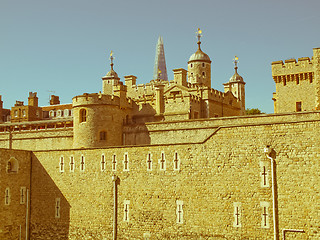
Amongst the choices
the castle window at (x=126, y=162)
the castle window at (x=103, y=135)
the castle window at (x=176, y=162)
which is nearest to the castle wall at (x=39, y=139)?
the castle window at (x=103, y=135)

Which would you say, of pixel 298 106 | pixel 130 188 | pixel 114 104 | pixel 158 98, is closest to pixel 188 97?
pixel 158 98

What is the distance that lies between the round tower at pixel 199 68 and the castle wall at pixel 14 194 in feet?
104

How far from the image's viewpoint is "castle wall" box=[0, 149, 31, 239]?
33438mm

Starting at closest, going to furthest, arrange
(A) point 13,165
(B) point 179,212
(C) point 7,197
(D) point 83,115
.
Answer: (B) point 179,212 → (C) point 7,197 → (A) point 13,165 → (D) point 83,115

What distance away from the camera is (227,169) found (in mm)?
27500

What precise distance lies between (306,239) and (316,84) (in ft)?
59.1

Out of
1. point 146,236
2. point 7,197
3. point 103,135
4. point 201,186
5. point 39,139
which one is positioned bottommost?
point 146,236

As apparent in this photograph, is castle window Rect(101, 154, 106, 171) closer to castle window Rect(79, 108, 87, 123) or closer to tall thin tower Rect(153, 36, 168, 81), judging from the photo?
castle window Rect(79, 108, 87, 123)

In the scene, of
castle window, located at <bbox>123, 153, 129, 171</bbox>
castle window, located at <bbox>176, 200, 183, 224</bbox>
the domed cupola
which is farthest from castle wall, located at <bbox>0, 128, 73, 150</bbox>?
the domed cupola

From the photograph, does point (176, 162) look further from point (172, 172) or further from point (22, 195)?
point (22, 195)

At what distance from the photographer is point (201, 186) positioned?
28391mm

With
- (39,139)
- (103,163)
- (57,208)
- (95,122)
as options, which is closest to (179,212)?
(103,163)

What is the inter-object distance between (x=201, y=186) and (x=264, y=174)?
3919 mm

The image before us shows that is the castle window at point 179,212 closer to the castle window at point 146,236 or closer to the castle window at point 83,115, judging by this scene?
the castle window at point 146,236
